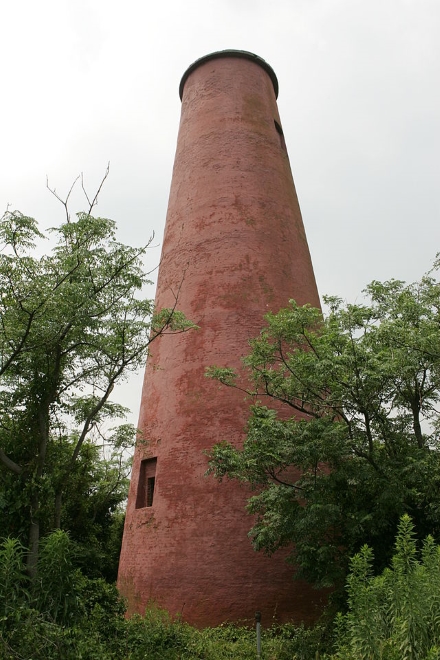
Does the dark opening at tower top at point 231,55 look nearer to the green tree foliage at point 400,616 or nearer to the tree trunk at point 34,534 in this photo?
the tree trunk at point 34,534

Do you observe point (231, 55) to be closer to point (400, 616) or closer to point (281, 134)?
point (281, 134)

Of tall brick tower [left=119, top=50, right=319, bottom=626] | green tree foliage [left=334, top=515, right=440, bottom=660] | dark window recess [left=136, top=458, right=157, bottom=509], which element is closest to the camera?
green tree foliage [left=334, top=515, right=440, bottom=660]

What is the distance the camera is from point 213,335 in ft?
39.4

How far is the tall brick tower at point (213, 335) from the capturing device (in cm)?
1002

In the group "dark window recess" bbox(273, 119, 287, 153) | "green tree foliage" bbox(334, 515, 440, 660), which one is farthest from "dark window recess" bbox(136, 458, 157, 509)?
"dark window recess" bbox(273, 119, 287, 153)

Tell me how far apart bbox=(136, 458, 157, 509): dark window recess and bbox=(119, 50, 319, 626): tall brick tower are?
2 centimetres

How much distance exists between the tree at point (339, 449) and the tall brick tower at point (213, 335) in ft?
4.01

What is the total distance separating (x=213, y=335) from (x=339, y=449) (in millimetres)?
4245

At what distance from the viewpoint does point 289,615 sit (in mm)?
9750

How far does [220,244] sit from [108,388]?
214 inches

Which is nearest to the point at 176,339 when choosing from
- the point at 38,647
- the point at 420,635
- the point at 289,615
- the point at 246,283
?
the point at 246,283

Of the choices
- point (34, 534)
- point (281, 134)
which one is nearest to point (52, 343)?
point (34, 534)

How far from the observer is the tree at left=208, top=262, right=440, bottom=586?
332 inches

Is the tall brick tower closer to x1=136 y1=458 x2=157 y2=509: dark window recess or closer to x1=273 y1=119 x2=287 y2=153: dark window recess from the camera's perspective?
x1=136 y1=458 x2=157 y2=509: dark window recess
